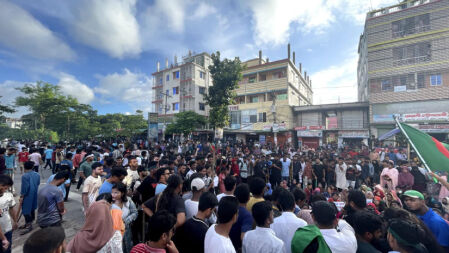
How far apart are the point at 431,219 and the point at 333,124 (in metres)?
21.8

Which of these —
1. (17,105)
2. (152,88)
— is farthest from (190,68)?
(17,105)

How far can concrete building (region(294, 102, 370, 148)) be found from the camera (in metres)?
20.0

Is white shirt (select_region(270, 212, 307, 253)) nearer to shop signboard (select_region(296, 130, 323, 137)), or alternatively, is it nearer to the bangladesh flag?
the bangladesh flag

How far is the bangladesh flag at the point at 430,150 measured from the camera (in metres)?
3.77

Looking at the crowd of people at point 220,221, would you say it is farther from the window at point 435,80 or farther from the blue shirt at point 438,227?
the window at point 435,80

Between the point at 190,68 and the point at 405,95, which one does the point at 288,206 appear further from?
the point at 190,68

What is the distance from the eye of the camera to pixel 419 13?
55.7 ft

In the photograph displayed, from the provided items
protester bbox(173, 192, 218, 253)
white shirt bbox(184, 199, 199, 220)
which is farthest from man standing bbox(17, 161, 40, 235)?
protester bbox(173, 192, 218, 253)

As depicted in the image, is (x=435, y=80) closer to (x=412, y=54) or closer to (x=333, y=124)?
(x=412, y=54)

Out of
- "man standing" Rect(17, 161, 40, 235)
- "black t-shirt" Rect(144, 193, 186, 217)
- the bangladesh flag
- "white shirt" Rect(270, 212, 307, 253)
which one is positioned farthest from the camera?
"man standing" Rect(17, 161, 40, 235)

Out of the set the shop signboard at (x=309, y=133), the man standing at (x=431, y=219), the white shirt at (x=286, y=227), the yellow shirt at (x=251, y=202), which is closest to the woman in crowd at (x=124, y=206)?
the yellow shirt at (x=251, y=202)

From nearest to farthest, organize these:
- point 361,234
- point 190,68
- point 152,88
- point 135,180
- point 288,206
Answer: point 361,234
point 288,206
point 135,180
point 190,68
point 152,88

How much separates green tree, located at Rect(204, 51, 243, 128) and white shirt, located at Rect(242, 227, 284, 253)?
1044 cm

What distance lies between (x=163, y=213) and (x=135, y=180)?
11.7 feet
